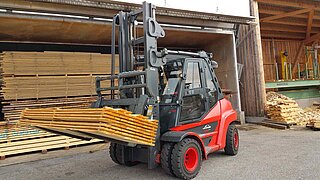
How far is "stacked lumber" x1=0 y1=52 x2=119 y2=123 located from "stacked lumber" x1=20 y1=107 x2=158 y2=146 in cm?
342

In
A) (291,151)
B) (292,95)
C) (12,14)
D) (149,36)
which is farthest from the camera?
(292,95)

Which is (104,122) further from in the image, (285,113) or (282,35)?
(282,35)

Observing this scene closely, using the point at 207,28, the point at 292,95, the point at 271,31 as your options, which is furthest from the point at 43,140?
the point at 271,31

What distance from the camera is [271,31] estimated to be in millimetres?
15789

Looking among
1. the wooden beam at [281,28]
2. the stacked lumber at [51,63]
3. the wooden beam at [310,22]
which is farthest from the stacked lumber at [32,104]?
the wooden beam at [310,22]

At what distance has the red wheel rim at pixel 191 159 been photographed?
4473 millimetres

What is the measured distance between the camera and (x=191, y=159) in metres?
4.55

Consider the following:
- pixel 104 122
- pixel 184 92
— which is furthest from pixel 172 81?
pixel 104 122

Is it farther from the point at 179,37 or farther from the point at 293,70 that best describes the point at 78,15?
the point at 293,70

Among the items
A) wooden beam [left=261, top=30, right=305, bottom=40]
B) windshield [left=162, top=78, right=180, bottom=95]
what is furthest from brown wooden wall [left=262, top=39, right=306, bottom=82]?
windshield [left=162, top=78, right=180, bottom=95]

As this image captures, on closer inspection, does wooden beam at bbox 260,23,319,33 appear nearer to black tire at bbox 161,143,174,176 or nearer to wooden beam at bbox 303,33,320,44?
wooden beam at bbox 303,33,320,44

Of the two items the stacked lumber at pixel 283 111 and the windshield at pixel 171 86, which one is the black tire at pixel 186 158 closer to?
the windshield at pixel 171 86

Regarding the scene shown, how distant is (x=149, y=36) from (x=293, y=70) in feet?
51.1

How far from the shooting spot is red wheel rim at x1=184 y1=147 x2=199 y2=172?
4.47 metres
